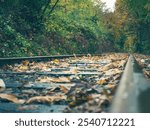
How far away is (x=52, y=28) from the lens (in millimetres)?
18281

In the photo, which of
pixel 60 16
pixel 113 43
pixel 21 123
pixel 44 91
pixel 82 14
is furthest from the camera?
pixel 113 43

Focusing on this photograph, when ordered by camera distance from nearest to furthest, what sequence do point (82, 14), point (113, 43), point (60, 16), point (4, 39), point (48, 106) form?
point (48, 106)
point (4, 39)
point (60, 16)
point (82, 14)
point (113, 43)

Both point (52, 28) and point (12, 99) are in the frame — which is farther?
point (52, 28)

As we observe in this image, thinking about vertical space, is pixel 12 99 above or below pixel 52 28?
below

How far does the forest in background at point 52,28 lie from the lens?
489 inches

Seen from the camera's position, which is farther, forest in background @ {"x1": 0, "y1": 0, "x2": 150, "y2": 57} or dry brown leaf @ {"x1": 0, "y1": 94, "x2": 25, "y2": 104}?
forest in background @ {"x1": 0, "y1": 0, "x2": 150, "y2": 57}

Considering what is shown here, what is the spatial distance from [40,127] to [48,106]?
0.64 meters

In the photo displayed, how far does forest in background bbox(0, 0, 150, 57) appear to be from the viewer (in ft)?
40.7

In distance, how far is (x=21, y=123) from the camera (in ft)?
6.79

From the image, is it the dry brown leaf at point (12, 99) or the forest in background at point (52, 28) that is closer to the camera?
the dry brown leaf at point (12, 99)

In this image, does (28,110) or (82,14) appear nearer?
(28,110)

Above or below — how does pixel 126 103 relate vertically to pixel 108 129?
above

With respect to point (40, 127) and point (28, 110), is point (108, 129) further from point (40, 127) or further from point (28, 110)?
point (28, 110)

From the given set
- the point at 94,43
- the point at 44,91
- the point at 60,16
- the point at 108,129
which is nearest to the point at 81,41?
the point at 60,16
